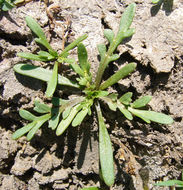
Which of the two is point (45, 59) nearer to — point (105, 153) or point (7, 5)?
point (7, 5)

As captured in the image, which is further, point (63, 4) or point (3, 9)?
point (63, 4)

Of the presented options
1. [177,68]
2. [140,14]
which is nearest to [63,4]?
[140,14]

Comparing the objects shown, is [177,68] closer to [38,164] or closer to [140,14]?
[140,14]

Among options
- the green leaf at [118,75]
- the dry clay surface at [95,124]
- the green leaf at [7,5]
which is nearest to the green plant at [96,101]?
the green leaf at [118,75]

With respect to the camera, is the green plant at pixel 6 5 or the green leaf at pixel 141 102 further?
the green plant at pixel 6 5

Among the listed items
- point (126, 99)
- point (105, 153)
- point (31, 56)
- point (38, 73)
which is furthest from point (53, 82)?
point (105, 153)

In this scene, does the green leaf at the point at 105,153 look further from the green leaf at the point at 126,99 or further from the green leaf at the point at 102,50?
the green leaf at the point at 102,50
